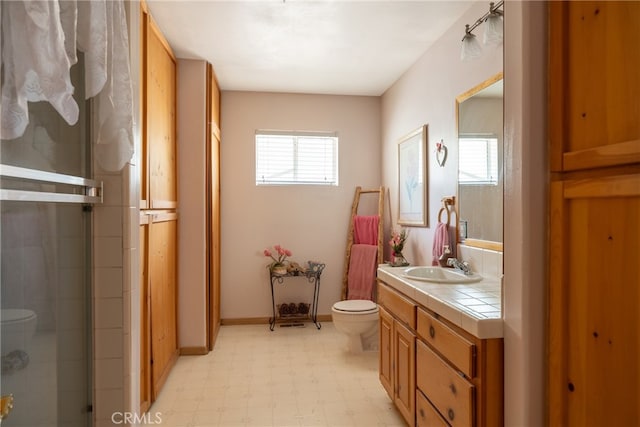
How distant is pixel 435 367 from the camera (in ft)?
5.57

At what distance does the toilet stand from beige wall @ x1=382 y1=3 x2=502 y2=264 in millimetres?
2405

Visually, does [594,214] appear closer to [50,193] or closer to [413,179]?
[50,193]

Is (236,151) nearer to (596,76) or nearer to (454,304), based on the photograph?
(454,304)

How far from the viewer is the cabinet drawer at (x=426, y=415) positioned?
167 cm

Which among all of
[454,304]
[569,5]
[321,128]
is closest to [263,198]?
[321,128]

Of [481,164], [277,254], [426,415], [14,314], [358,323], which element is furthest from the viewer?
[277,254]

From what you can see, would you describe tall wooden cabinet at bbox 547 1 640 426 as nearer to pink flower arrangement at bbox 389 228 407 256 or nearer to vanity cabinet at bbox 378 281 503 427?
vanity cabinet at bbox 378 281 503 427

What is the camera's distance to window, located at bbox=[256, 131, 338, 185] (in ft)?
13.9

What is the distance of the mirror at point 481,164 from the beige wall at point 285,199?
1.90m

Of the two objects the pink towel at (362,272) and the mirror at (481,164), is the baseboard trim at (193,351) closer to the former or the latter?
the pink towel at (362,272)

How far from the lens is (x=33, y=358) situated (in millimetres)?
1277

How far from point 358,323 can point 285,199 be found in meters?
1.68

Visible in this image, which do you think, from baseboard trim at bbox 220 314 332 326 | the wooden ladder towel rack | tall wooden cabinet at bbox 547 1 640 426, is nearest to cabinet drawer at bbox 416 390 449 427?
tall wooden cabinet at bbox 547 1 640 426

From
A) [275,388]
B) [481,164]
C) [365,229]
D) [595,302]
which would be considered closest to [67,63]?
[595,302]
